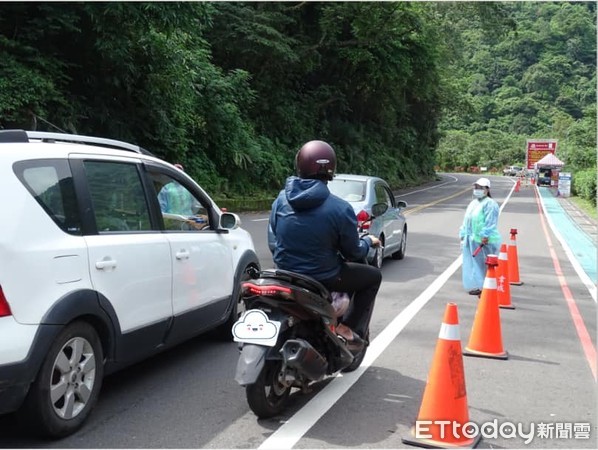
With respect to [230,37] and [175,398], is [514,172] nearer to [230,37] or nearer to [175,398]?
[230,37]

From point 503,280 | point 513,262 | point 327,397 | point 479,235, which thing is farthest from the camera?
point 513,262

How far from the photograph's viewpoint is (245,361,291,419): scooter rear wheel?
4317 millimetres

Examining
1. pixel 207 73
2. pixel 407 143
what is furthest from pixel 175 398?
pixel 407 143

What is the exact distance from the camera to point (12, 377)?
11.9ft

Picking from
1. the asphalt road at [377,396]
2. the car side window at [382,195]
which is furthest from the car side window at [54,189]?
the car side window at [382,195]

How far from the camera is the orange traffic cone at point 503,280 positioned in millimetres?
8695

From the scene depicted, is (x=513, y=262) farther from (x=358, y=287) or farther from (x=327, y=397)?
(x=327, y=397)

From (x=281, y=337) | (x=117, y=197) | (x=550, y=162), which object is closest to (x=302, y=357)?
(x=281, y=337)

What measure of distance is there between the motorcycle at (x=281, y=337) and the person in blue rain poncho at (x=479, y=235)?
5.11m

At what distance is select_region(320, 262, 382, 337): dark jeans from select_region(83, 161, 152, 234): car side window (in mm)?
1536

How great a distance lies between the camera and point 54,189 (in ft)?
13.8

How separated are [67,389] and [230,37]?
26.2 m

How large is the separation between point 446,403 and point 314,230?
151 cm

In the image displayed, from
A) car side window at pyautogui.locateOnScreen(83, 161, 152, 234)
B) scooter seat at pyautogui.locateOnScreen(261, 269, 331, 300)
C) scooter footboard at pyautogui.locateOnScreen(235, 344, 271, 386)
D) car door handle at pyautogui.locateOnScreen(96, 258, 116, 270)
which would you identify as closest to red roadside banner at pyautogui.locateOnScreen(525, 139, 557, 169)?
scooter seat at pyautogui.locateOnScreen(261, 269, 331, 300)
